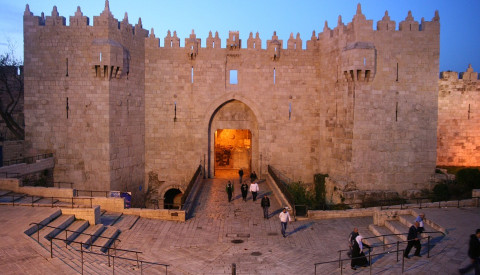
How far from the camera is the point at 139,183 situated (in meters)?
25.3

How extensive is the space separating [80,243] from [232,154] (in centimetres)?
2007

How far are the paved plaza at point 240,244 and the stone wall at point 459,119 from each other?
40.1 feet

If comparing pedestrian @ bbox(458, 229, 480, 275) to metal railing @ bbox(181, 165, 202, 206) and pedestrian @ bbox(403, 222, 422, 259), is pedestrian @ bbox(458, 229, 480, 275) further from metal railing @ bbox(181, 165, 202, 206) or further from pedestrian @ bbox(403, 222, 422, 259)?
metal railing @ bbox(181, 165, 202, 206)

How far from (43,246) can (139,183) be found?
42.9ft

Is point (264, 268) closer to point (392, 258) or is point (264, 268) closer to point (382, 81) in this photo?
point (392, 258)

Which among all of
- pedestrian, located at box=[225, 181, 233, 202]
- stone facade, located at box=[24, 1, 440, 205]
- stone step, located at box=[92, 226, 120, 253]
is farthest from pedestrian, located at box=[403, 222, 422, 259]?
pedestrian, located at box=[225, 181, 233, 202]

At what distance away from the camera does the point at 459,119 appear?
2838 cm

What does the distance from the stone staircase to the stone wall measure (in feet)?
78.2

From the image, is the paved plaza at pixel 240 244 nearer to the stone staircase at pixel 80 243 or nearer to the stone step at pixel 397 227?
the stone staircase at pixel 80 243

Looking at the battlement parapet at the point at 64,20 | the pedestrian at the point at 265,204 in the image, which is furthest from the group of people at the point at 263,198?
the battlement parapet at the point at 64,20

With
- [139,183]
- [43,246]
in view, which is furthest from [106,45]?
[43,246]

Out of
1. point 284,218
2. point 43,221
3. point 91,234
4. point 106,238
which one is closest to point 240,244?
point 284,218

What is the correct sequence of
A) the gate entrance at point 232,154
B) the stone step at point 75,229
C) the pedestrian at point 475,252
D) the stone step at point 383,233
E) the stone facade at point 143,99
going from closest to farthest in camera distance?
the pedestrian at point 475,252, the stone step at point 75,229, the stone step at point 383,233, the stone facade at point 143,99, the gate entrance at point 232,154

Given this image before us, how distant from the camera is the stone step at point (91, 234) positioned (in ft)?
45.7
